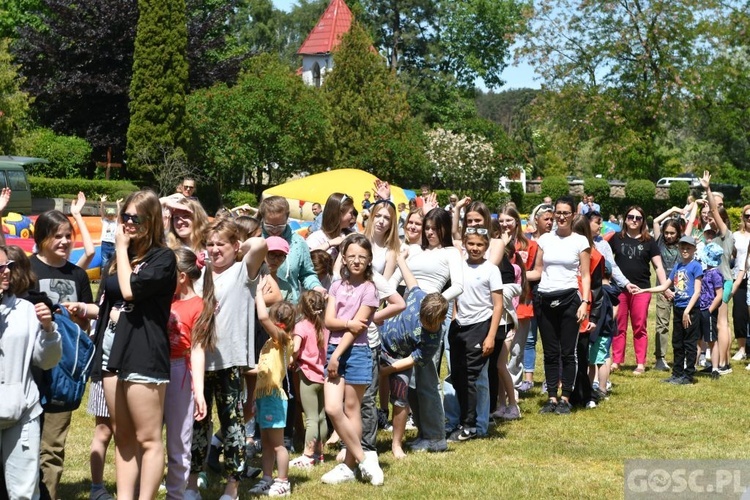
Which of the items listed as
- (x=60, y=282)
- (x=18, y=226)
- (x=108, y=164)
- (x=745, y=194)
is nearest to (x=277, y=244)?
(x=60, y=282)

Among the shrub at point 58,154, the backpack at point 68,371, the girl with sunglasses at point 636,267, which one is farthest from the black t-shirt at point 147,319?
the shrub at point 58,154

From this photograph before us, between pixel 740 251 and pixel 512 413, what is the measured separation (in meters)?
4.84

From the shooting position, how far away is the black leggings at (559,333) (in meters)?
9.41

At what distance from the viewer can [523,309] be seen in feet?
33.1

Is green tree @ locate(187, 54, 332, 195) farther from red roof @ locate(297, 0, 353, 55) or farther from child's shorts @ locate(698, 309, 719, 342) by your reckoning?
child's shorts @ locate(698, 309, 719, 342)

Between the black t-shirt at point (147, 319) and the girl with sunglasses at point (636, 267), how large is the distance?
23.2 feet

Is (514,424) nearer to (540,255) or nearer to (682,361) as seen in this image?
(540,255)

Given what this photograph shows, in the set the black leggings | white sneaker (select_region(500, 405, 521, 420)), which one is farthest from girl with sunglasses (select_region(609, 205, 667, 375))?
white sneaker (select_region(500, 405, 521, 420))

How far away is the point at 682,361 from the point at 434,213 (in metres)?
4.62

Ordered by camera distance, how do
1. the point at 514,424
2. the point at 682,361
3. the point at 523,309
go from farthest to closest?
the point at 682,361
the point at 523,309
the point at 514,424

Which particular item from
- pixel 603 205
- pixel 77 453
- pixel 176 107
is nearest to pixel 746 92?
pixel 603 205

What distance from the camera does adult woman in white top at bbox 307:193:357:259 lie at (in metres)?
8.46

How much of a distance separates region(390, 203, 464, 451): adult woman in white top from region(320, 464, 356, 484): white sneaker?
1.16 metres

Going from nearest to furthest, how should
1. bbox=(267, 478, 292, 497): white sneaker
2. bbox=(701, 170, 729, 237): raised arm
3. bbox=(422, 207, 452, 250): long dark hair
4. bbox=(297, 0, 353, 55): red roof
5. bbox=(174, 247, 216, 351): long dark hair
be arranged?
bbox=(174, 247, 216, 351): long dark hair, bbox=(267, 478, 292, 497): white sneaker, bbox=(422, 207, 452, 250): long dark hair, bbox=(701, 170, 729, 237): raised arm, bbox=(297, 0, 353, 55): red roof
